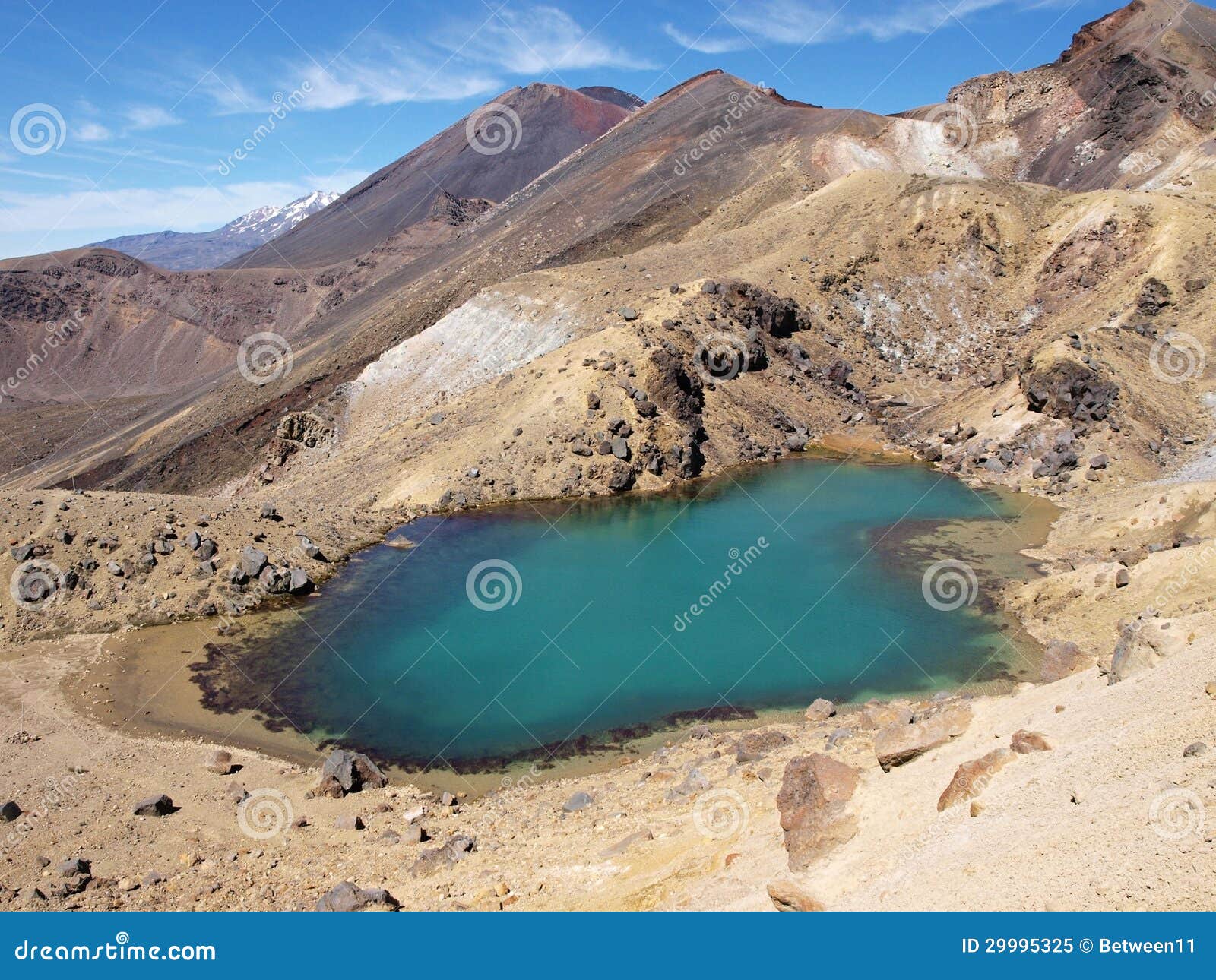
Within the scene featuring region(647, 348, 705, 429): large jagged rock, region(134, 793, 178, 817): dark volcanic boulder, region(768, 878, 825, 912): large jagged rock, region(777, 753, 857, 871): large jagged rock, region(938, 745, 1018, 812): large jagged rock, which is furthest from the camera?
region(647, 348, 705, 429): large jagged rock

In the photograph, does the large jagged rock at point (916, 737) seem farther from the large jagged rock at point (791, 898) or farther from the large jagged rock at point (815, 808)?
the large jagged rock at point (791, 898)

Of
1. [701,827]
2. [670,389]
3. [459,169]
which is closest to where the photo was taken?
[701,827]

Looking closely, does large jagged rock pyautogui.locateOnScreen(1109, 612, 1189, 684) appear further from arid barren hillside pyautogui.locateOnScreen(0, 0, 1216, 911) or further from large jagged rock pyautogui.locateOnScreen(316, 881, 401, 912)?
large jagged rock pyautogui.locateOnScreen(316, 881, 401, 912)

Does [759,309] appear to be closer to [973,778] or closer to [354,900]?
[973,778]

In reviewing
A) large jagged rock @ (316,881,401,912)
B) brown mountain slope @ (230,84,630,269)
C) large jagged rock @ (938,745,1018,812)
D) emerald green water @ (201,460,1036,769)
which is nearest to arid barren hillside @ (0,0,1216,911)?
large jagged rock @ (938,745,1018,812)

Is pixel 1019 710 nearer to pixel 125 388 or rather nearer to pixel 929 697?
pixel 929 697

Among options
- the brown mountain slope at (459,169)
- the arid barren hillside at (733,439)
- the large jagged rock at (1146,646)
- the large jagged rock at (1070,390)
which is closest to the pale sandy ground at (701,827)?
the arid barren hillside at (733,439)

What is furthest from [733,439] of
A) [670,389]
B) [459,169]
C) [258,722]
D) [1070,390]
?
[459,169]
